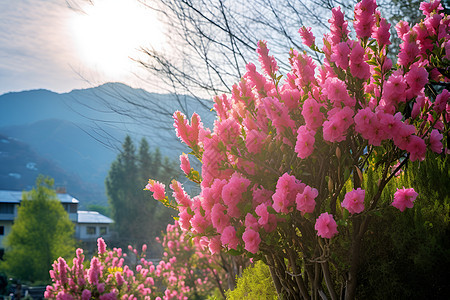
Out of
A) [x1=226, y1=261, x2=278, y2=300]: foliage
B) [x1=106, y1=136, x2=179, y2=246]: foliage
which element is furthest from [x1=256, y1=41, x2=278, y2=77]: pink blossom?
[x1=106, y1=136, x2=179, y2=246]: foliage

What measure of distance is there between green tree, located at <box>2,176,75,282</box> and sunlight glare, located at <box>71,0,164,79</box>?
3209 cm

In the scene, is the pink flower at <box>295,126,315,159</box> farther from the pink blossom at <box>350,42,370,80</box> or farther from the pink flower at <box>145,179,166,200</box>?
the pink flower at <box>145,179,166,200</box>

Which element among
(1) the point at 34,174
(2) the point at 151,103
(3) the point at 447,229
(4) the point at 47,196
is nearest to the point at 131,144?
(4) the point at 47,196

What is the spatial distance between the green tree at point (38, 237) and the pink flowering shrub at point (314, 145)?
114 ft

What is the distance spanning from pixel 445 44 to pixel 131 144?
171ft

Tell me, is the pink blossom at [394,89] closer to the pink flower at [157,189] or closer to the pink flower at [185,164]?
the pink flower at [185,164]

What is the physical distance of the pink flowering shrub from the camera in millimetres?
2070

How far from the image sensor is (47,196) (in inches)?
1377

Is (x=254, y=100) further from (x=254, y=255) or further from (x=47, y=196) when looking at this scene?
(x=47, y=196)

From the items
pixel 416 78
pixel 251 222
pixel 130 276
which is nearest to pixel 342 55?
pixel 416 78

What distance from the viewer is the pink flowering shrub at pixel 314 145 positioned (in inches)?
81.5

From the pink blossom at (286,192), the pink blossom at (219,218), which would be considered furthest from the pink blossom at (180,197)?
the pink blossom at (286,192)

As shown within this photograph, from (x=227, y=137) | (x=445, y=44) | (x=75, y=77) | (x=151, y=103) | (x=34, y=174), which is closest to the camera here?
(x=227, y=137)

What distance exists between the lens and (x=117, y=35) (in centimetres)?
502
